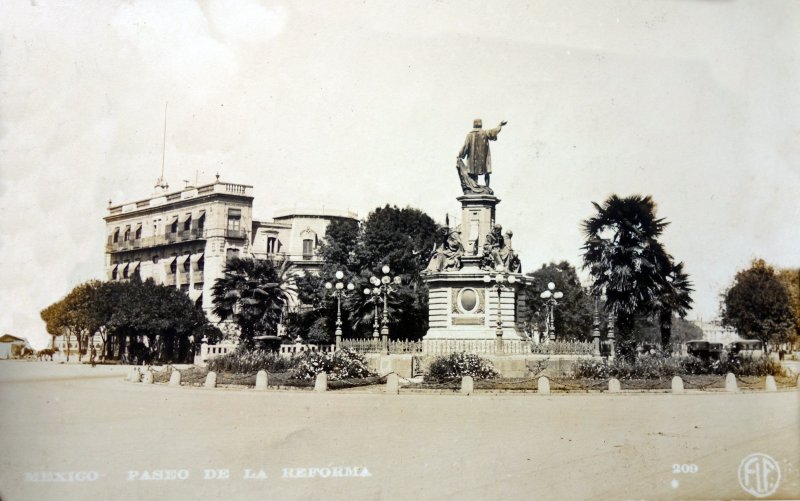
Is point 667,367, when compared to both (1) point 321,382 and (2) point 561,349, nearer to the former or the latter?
(2) point 561,349

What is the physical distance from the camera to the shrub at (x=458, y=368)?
89.5 feet

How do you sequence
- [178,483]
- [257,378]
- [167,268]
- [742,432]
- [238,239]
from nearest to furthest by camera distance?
[178,483]
[742,432]
[257,378]
[167,268]
[238,239]

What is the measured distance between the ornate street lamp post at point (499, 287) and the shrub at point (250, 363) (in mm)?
7970

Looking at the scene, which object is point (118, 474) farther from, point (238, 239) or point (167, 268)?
point (238, 239)

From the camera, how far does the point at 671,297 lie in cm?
3431

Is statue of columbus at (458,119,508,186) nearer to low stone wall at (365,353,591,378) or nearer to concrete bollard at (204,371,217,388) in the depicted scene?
low stone wall at (365,353,591,378)

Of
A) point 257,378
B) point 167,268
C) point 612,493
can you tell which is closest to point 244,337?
point 167,268

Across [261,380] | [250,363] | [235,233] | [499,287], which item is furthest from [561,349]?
[235,233]

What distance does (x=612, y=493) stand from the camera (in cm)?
1468

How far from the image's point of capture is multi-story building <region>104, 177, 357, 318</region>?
3033 cm

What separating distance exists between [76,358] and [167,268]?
26.3 feet

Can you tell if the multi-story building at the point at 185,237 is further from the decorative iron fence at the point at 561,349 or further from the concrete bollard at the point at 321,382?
the decorative iron fence at the point at 561,349

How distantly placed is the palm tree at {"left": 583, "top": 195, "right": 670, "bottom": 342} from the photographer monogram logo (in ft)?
58.9

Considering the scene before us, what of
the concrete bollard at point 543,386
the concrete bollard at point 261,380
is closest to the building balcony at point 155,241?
the concrete bollard at point 261,380
